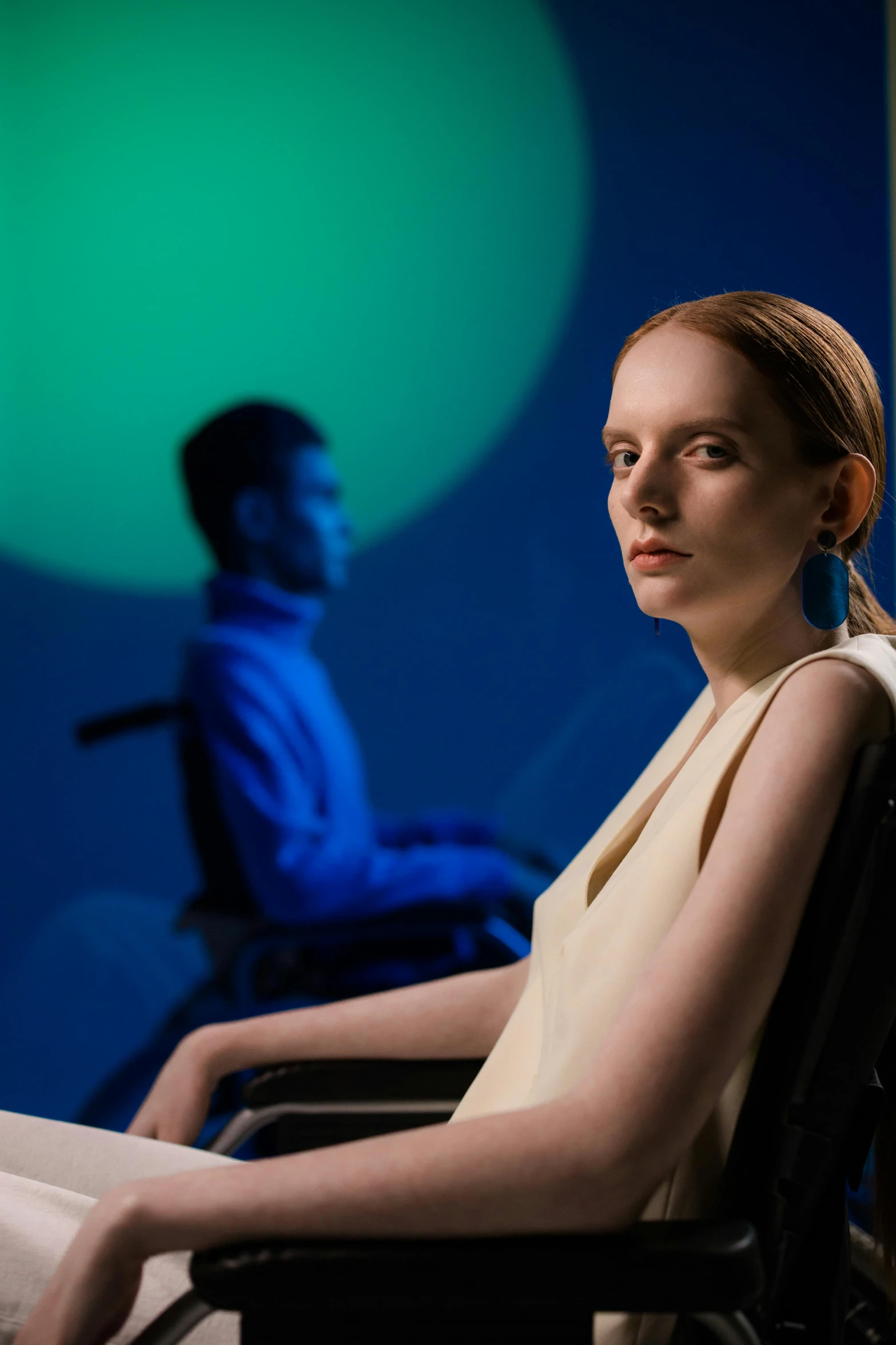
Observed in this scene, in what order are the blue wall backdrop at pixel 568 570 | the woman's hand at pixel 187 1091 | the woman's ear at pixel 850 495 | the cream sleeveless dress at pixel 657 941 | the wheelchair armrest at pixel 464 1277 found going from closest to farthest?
the wheelchair armrest at pixel 464 1277 < the cream sleeveless dress at pixel 657 941 < the woman's ear at pixel 850 495 < the woman's hand at pixel 187 1091 < the blue wall backdrop at pixel 568 570

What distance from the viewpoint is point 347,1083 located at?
4.12 feet

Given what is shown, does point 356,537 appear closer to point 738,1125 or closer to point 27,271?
point 27,271

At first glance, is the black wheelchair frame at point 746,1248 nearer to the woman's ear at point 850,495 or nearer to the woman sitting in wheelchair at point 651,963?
the woman sitting in wheelchair at point 651,963

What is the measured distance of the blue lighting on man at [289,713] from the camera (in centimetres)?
270


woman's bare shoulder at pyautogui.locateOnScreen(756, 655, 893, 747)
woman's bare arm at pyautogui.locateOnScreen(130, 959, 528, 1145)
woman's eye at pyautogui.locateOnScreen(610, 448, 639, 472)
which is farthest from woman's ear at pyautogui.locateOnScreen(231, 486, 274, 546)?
woman's bare shoulder at pyautogui.locateOnScreen(756, 655, 893, 747)

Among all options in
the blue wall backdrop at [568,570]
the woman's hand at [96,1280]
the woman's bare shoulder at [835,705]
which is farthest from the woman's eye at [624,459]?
the blue wall backdrop at [568,570]

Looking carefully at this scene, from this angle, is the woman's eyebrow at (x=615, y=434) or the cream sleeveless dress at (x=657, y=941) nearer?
the cream sleeveless dress at (x=657, y=941)

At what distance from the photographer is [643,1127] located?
71 cm

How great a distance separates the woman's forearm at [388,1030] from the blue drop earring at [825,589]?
55 centimetres

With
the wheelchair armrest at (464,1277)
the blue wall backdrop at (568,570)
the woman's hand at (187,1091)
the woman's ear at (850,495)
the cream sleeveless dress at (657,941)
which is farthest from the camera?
the blue wall backdrop at (568,570)


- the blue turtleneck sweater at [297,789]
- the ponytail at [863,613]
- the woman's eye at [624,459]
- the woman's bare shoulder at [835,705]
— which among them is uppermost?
the woman's eye at [624,459]

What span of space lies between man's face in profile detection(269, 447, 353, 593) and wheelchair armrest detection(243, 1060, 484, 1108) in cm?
163

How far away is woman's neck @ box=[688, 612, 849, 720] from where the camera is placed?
3.11ft

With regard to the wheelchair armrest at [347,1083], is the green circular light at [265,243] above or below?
above
